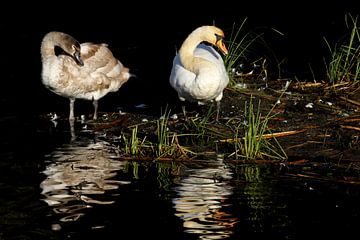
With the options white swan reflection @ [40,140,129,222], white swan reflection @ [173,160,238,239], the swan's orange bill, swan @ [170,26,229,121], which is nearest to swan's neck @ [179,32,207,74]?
swan @ [170,26,229,121]

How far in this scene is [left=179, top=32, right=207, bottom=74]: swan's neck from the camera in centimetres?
1202

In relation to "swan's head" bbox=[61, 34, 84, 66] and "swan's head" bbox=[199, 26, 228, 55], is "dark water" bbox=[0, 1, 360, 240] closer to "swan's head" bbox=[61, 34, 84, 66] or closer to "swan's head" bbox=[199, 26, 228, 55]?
"swan's head" bbox=[61, 34, 84, 66]

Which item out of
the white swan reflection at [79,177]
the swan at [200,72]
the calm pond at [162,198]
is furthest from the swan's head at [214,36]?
the calm pond at [162,198]

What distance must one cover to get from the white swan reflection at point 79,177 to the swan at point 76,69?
1.61m

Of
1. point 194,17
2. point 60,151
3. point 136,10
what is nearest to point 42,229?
point 60,151

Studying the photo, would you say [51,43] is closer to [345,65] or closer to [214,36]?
[214,36]

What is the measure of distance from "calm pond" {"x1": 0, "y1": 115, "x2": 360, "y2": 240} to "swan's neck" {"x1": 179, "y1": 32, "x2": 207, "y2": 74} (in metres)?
1.66

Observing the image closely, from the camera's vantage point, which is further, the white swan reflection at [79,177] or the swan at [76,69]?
the swan at [76,69]

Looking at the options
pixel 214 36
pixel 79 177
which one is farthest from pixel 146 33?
pixel 79 177

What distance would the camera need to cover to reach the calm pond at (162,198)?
794 centimetres

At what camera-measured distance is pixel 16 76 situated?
15.8 metres

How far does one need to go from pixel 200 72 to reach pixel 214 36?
3.13 feet

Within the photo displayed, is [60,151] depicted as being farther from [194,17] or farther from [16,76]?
[194,17]

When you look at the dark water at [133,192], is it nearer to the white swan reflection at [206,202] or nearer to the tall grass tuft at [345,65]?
the white swan reflection at [206,202]
